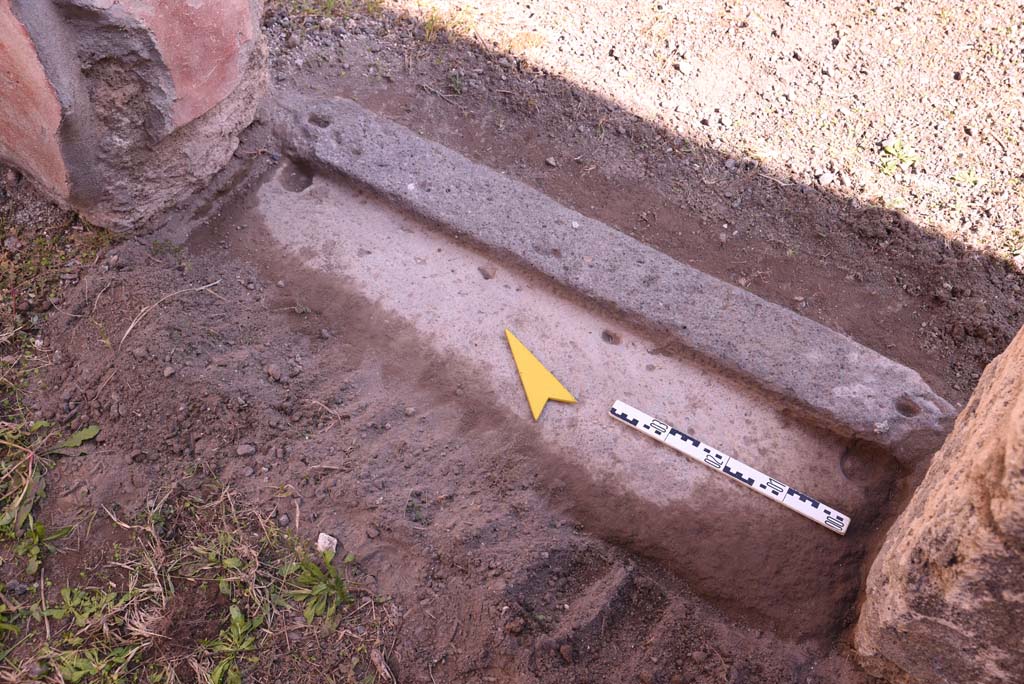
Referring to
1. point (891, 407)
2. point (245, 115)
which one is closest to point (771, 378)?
point (891, 407)

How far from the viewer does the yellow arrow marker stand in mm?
2408

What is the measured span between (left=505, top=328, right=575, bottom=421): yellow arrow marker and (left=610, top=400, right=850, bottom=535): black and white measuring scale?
177 mm

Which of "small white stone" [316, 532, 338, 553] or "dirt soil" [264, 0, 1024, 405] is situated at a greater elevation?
"dirt soil" [264, 0, 1024, 405]

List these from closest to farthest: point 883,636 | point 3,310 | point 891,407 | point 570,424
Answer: point 883,636
point 891,407
point 570,424
point 3,310

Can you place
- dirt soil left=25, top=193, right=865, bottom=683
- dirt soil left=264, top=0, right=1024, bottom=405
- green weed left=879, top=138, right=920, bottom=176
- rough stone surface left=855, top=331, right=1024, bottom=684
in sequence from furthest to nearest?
1. green weed left=879, top=138, right=920, bottom=176
2. dirt soil left=264, top=0, right=1024, bottom=405
3. dirt soil left=25, top=193, right=865, bottom=683
4. rough stone surface left=855, top=331, right=1024, bottom=684

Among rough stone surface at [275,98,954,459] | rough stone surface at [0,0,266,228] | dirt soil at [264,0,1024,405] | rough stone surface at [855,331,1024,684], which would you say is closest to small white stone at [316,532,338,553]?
rough stone surface at [275,98,954,459]

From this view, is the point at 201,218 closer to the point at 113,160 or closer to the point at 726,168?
the point at 113,160

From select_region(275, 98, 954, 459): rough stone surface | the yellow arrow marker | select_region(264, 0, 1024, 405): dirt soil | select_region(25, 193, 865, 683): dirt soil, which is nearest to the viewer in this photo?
select_region(25, 193, 865, 683): dirt soil

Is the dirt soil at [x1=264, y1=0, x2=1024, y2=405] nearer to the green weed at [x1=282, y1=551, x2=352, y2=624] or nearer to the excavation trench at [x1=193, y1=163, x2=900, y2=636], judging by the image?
the excavation trench at [x1=193, y1=163, x2=900, y2=636]

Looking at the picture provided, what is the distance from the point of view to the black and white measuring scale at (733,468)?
2199 mm

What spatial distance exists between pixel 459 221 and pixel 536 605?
1278mm

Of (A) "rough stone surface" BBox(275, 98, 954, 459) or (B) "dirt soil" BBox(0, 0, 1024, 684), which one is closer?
(B) "dirt soil" BBox(0, 0, 1024, 684)

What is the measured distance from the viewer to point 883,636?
1792 millimetres

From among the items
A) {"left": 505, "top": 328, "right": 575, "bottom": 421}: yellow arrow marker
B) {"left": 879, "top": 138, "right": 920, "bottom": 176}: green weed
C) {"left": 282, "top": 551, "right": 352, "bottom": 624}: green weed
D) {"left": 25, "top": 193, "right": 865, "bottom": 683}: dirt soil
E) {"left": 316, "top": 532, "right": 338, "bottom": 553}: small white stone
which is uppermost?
{"left": 879, "top": 138, "right": 920, "bottom": 176}: green weed
